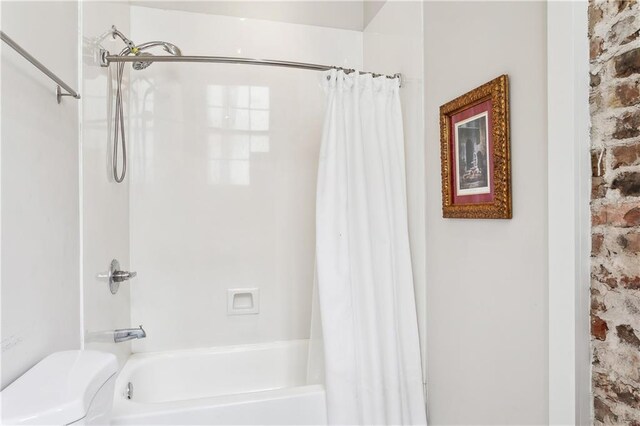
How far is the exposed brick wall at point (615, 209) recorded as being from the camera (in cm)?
86

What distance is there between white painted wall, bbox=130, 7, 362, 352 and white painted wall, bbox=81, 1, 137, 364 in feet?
0.68

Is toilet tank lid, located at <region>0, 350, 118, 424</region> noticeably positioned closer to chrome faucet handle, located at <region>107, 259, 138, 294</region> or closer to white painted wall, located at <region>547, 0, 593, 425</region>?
chrome faucet handle, located at <region>107, 259, 138, 294</region>

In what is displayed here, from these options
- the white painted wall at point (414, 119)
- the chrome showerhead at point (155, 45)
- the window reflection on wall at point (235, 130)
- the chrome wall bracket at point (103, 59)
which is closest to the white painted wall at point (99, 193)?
the chrome wall bracket at point (103, 59)

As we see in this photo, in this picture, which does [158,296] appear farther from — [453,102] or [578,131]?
[578,131]

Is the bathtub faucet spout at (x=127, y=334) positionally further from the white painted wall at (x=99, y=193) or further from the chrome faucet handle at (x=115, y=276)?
the chrome faucet handle at (x=115, y=276)

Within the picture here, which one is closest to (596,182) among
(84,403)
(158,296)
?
(84,403)

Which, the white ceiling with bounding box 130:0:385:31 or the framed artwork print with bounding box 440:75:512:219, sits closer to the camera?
the framed artwork print with bounding box 440:75:512:219

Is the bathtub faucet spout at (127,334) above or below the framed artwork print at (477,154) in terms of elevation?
below

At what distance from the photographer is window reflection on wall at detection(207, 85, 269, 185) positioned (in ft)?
7.11

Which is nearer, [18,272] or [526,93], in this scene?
[18,272]

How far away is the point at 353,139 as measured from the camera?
1.67 metres

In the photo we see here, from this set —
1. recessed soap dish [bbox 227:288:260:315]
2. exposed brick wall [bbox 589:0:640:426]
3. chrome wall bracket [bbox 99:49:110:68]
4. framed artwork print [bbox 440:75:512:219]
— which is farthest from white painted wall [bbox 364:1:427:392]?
chrome wall bracket [bbox 99:49:110:68]

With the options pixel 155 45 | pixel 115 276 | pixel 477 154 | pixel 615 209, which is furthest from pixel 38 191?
pixel 615 209

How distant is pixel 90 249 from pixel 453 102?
1.50 metres
